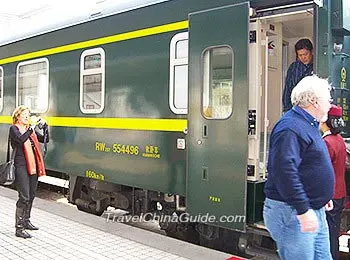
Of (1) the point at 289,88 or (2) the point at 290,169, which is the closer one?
(2) the point at 290,169

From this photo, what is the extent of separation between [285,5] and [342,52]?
71 cm

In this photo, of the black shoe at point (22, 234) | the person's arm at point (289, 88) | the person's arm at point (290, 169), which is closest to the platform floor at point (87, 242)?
the black shoe at point (22, 234)

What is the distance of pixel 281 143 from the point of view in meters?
2.93

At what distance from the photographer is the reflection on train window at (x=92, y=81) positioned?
6.63m

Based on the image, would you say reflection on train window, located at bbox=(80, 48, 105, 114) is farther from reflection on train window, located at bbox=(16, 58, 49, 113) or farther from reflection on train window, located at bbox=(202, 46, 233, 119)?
reflection on train window, located at bbox=(202, 46, 233, 119)

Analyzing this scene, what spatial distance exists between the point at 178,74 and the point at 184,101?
34cm

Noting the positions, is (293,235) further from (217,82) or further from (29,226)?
(29,226)

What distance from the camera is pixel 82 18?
706 cm

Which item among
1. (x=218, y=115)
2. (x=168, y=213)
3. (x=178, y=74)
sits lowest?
(x=168, y=213)

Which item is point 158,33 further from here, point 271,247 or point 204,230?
point 271,247

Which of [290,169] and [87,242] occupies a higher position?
[290,169]

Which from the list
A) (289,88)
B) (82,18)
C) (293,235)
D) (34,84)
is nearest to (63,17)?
(82,18)

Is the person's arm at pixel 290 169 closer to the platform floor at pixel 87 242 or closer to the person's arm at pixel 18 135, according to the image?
the platform floor at pixel 87 242

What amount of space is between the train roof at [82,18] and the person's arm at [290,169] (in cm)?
326
